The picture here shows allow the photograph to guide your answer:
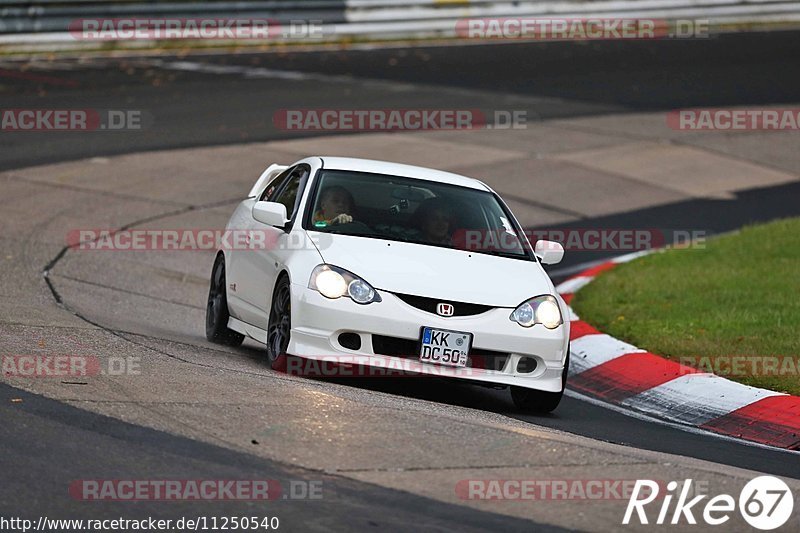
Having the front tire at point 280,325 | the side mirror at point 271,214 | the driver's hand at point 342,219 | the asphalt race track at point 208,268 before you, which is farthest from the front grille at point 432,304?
the side mirror at point 271,214

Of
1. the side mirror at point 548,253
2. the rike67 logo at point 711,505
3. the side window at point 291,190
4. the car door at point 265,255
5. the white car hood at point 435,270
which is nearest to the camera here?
the rike67 logo at point 711,505

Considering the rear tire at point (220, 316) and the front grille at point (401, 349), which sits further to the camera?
the rear tire at point (220, 316)

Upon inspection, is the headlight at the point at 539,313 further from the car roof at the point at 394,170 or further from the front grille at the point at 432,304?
the car roof at the point at 394,170

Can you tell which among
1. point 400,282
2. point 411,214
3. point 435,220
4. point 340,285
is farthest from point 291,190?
point 400,282

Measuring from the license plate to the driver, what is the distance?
1.33 meters

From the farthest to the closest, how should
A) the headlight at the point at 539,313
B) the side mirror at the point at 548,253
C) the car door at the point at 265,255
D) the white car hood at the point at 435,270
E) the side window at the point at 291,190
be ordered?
the side window at the point at 291,190 < the side mirror at the point at 548,253 < the car door at the point at 265,255 < the headlight at the point at 539,313 < the white car hood at the point at 435,270

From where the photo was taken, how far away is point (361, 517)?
585cm

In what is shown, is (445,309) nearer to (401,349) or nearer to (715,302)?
(401,349)

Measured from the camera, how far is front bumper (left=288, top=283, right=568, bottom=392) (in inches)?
337

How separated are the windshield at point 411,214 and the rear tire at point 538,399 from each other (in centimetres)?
95

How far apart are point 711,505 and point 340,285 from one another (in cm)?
306

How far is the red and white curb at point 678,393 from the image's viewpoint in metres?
8.99

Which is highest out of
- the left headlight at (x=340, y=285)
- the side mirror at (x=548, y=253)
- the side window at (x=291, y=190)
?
the side window at (x=291, y=190)

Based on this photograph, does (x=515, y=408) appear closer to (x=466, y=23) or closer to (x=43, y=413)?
(x=43, y=413)
